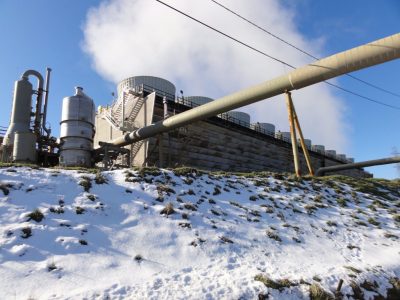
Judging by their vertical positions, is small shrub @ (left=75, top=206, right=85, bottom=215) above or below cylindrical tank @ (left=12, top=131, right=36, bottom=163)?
below

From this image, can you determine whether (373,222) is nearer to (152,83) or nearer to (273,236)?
(273,236)

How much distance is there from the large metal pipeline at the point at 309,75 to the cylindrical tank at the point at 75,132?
652cm

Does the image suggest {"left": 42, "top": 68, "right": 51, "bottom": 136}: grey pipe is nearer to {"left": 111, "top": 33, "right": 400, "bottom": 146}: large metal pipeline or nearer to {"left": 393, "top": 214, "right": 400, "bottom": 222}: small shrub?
{"left": 111, "top": 33, "right": 400, "bottom": 146}: large metal pipeline

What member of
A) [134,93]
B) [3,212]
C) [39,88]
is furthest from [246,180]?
[39,88]

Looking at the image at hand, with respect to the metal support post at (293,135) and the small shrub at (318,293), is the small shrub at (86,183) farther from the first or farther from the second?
the metal support post at (293,135)

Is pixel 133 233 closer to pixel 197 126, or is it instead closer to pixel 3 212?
pixel 3 212

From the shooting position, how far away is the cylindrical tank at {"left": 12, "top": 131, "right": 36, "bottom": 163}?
22194 millimetres

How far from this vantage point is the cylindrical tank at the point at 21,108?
24.9m

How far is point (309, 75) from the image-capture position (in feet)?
58.7

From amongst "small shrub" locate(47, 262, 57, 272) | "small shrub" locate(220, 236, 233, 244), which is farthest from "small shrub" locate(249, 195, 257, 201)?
"small shrub" locate(47, 262, 57, 272)

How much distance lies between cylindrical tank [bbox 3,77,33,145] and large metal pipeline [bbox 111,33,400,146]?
34.8 ft

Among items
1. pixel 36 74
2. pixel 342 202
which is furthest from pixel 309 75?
pixel 36 74

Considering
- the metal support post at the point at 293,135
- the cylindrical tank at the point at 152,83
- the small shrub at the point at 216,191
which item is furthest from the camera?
the cylindrical tank at the point at 152,83

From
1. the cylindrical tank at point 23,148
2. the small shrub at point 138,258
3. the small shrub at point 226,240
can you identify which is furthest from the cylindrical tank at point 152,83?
the small shrub at point 138,258
